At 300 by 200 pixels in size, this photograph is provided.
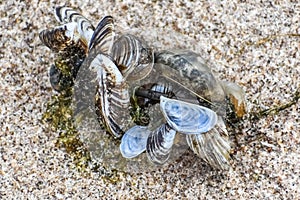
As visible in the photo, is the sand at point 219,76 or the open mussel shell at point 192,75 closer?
the open mussel shell at point 192,75

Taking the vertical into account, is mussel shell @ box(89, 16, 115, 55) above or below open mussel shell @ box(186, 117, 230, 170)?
above

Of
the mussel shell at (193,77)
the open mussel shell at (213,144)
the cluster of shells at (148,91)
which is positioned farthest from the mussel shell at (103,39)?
the open mussel shell at (213,144)

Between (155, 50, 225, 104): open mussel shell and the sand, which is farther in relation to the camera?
the sand

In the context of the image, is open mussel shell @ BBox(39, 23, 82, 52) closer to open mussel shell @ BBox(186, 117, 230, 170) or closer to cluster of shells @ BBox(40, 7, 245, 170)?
cluster of shells @ BBox(40, 7, 245, 170)

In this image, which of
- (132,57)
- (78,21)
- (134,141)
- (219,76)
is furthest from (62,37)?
(219,76)

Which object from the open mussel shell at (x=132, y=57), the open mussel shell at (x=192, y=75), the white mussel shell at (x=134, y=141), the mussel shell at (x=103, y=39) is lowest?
the white mussel shell at (x=134, y=141)

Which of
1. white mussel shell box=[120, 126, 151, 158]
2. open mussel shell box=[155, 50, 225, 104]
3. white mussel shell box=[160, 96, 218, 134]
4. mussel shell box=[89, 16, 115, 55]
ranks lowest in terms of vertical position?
white mussel shell box=[120, 126, 151, 158]

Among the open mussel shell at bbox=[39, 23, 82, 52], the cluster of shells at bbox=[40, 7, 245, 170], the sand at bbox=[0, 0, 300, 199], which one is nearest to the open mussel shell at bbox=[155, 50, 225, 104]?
the cluster of shells at bbox=[40, 7, 245, 170]

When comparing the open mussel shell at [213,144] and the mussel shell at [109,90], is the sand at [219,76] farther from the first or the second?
the mussel shell at [109,90]

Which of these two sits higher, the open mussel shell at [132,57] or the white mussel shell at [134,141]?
the open mussel shell at [132,57]
